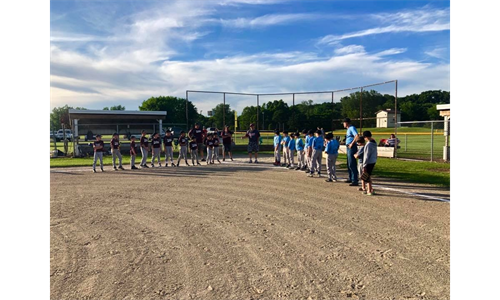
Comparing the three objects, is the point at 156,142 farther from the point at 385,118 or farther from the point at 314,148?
the point at 385,118

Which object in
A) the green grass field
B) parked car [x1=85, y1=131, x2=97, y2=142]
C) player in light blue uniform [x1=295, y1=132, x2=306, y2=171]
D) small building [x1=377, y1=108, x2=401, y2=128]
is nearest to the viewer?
player in light blue uniform [x1=295, y1=132, x2=306, y2=171]

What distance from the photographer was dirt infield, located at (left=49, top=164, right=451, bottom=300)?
372cm

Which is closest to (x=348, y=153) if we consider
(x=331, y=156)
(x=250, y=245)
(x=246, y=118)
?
(x=331, y=156)

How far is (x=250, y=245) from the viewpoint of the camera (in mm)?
5066

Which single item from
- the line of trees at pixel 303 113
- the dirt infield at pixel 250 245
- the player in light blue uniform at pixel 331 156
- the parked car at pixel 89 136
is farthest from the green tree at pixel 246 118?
the dirt infield at pixel 250 245

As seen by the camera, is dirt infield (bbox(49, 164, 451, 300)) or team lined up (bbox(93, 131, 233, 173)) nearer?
dirt infield (bbox(49, 164, 451, 300))

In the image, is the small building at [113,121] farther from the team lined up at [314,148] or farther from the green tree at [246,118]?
the team lined up at [314,148]

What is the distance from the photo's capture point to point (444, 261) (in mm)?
4375

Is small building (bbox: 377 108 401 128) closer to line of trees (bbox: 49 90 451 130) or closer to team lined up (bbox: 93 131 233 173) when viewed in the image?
line of trees (bbox: 49 90 451 130)

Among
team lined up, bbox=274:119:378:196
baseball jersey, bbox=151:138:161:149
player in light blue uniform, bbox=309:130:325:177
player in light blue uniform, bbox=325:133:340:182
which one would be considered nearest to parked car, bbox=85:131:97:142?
baseball jersey, bbox=151:138:161:149
